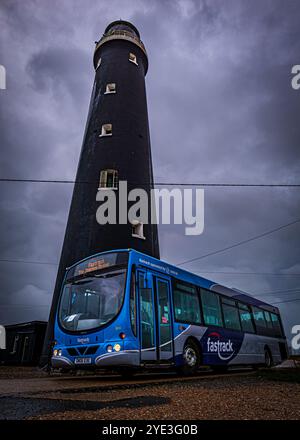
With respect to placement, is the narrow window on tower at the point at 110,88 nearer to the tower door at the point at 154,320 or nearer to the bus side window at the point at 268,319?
the tower door at the point at 154,320

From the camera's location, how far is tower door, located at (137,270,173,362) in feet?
30.6

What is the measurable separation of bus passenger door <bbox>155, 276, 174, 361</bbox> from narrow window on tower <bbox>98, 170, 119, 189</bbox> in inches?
403

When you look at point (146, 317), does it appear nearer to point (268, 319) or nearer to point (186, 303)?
point (186, 303)

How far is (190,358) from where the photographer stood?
1095cm

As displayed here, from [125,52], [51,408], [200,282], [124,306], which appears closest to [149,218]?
[200,282]

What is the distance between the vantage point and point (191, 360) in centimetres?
1095

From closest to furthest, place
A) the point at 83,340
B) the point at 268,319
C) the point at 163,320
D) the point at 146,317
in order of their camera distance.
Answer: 1. the point at 83,340
2. the point at 146,317
3. the point at 163,320
4. the point at 268,319

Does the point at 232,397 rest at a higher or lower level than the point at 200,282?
lower

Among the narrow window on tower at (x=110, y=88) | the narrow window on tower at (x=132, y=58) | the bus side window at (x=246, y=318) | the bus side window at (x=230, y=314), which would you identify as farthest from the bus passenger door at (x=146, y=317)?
the narrow window on tower at (x=132, y=58)

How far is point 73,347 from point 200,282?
5575 mm

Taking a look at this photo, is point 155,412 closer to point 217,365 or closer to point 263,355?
point 217,365

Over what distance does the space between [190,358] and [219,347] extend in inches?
82.2

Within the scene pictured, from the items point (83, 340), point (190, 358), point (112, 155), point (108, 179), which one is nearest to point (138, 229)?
point (108, 179)

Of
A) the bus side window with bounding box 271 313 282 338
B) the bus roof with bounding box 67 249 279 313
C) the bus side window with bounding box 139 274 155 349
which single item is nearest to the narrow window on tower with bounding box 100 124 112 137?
the bus roof with bounding box 67 249 279 313
